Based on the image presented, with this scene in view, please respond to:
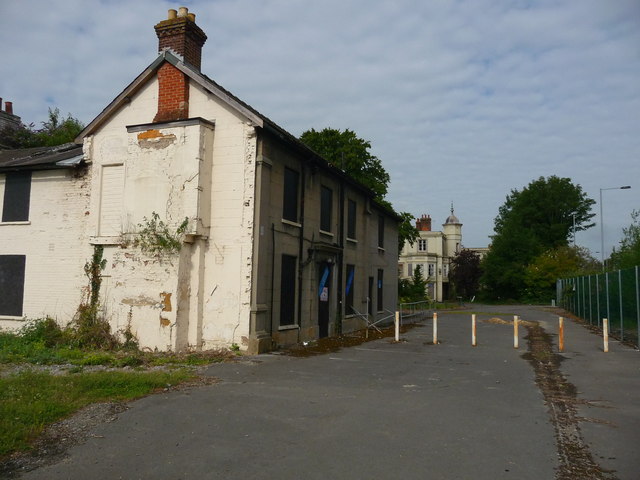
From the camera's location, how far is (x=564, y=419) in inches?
282

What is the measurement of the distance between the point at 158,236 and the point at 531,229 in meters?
61.9

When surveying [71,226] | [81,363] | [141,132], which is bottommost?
[81,363]

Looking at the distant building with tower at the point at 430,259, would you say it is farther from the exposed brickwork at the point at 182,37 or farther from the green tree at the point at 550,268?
the exposed brickwork at the point at 182,37

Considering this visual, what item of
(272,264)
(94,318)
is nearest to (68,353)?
(94,318)

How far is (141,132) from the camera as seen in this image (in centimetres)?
1403

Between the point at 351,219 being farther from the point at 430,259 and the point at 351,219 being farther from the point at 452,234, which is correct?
the point at 452,234

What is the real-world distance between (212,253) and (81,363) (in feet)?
12.8

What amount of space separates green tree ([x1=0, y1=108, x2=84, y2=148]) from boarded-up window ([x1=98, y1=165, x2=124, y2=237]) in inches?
659

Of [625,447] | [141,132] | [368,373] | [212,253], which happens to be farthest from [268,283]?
[625,447]

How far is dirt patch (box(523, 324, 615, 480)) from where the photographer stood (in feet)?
16.9

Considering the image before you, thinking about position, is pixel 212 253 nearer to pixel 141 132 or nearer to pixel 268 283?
pixel 268 283

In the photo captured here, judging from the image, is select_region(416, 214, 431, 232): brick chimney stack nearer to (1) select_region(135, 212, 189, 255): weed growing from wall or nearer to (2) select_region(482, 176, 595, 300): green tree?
(2) select_region(482, 176, 595, 300): green tree

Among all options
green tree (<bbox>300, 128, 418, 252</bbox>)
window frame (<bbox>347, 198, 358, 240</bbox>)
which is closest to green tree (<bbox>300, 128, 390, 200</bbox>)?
green tree (<bbox>300, 128, 418, 252</bbox>)

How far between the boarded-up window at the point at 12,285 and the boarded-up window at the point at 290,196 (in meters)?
8.04
